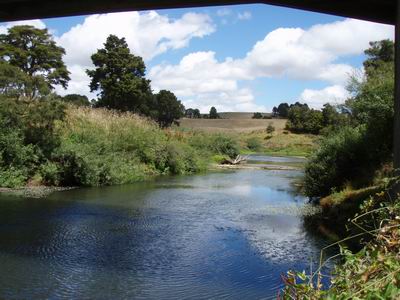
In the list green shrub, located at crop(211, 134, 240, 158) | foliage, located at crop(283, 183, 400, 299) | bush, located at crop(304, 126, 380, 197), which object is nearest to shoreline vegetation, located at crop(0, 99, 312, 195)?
green shrub, located at crop(211, 134, 240, 158)

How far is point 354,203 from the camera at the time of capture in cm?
1423

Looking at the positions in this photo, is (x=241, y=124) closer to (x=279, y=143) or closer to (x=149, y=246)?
(x=279, y=143)

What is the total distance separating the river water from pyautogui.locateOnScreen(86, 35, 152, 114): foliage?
35533 millimetres

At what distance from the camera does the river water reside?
876 cm

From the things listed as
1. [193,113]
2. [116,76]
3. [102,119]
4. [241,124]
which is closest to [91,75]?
[116,76]

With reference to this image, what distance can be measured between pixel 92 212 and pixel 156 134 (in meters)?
17.2

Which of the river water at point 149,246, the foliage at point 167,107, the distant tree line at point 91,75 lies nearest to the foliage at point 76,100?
the distant tree line at point 91,75

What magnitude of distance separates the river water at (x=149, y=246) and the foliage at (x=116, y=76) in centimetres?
3553

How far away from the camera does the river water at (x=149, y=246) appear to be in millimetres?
8758

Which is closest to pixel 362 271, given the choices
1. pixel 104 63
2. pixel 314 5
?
pixel 314 5

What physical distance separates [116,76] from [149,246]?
45897 millimetres

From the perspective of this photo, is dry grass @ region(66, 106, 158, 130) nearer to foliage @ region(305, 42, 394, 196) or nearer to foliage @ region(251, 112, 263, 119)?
foliage @ region(305, 42, 394, 196)

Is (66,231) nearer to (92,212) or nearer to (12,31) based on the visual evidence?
(92,212)

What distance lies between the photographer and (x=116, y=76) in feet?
182
